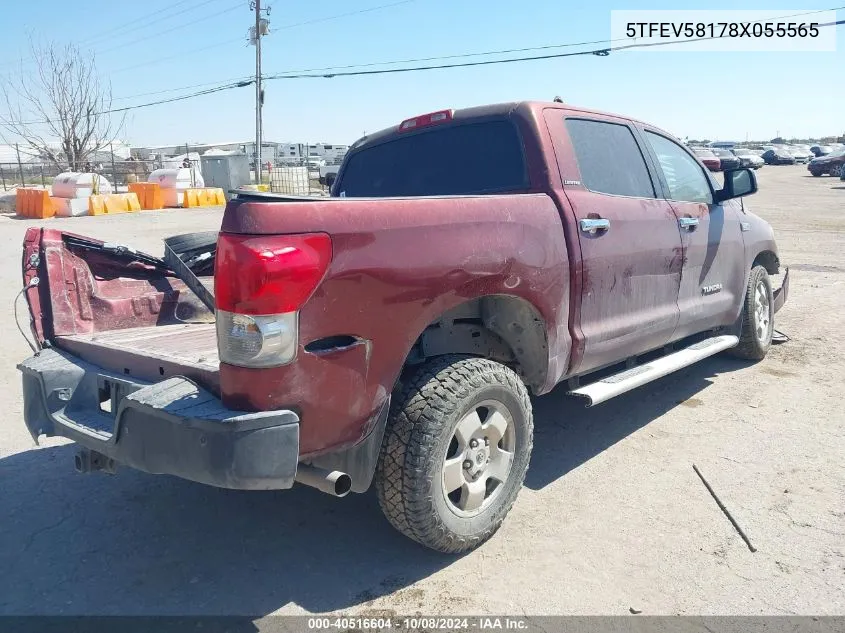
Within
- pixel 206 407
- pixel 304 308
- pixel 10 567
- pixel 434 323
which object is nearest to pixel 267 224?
pixel 304 308

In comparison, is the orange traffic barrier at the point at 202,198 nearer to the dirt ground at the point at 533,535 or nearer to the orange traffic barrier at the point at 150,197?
the orange traffic barrier at the point at 150,197

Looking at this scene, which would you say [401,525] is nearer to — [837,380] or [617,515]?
[617,515]

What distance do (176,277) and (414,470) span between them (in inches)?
87.9

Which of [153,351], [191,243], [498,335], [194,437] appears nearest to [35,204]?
[191,243]

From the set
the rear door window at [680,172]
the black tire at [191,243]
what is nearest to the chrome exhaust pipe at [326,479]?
the black tire at [191,243]

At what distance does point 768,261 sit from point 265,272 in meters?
5.33

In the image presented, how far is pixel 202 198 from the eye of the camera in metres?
24.7

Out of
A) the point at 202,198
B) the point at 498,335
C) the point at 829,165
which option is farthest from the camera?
the point at 829,165

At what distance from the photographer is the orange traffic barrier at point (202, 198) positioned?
2416 cm

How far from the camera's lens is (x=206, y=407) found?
2.62 metres

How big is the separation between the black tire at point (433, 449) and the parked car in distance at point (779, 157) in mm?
64298

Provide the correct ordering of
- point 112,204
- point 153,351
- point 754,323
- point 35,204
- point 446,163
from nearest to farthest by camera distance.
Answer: point 153,351 < point 446,163 < point 754,323 < point 35,204 < point 112,204

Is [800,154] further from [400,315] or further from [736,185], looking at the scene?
[400,315]

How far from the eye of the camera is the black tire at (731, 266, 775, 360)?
5855mm
